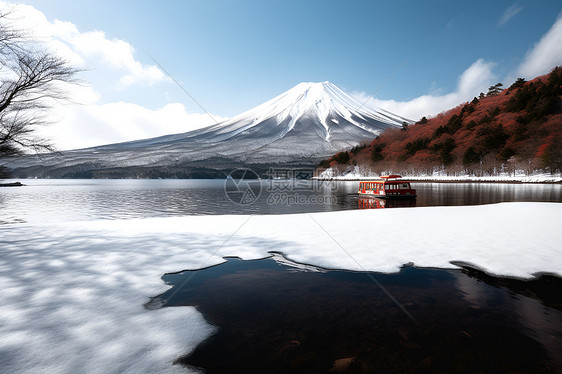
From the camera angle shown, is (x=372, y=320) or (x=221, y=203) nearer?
(x=372, y=320)

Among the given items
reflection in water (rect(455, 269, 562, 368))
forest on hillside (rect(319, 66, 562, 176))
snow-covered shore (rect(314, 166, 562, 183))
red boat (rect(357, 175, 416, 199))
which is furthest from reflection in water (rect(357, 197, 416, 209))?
forest on hillside (rect(319, 66, 562, 176))

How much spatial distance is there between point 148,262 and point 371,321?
4.86 meters

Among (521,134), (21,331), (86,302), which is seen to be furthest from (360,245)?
(521,134)

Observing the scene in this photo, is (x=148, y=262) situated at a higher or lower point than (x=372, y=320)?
higher

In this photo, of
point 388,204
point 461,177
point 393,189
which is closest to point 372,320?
point 388,204

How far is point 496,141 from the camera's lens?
6775 cm

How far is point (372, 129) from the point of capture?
193m

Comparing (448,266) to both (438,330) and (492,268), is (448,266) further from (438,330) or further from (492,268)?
(438,330)

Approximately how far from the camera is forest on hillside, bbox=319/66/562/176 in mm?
59438

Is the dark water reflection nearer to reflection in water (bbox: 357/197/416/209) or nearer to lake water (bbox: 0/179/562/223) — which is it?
lake water (bbox: 0/179/562/223)

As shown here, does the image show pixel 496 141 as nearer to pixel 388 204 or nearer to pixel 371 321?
pixel 388 204

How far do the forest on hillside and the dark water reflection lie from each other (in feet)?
233

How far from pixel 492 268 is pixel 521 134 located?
85303 mm

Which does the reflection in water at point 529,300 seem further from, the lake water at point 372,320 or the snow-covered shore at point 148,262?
the snow-covered shore at point 148,262
